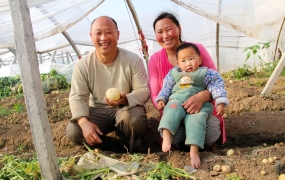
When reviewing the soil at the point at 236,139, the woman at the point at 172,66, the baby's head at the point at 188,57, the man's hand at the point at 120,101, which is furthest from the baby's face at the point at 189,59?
the soil at the point at 236,139

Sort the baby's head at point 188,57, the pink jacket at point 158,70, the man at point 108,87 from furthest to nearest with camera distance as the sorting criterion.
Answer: the pink jacket at point 158,70
the man at point 108,87
the baby's head at point 188,57

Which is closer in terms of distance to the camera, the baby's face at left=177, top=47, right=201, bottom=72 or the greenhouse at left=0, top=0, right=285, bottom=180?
the greenhouse at left=0, top=0, right=285, bottom=180

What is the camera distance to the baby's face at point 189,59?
2410 mm

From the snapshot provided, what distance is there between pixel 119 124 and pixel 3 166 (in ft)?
3.40

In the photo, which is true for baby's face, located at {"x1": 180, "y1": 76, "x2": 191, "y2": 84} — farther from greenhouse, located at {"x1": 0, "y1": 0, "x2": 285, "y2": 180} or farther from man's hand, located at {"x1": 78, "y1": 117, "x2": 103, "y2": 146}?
man's hand, located at {"x1": 78, "y1": 117, "x2": 103, "y2": 146}

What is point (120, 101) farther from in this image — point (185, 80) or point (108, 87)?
point (185, 80)

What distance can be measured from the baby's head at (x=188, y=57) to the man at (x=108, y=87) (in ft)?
1.47

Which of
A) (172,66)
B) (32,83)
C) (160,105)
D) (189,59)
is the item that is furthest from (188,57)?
(32,83)

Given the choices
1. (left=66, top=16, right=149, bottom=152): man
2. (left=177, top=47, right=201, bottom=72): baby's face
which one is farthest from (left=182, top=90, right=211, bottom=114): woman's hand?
(left=66, top=16, right=149, bottom=152): man

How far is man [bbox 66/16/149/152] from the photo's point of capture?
2.55 meters

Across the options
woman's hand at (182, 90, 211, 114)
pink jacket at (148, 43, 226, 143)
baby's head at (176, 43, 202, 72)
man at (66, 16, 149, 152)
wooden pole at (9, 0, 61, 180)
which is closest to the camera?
wooden pole at (9, 0, 61, 180)

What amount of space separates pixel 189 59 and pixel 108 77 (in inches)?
32.5

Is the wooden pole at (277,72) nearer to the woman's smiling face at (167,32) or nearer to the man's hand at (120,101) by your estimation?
the woman's smiling face at (167,32)

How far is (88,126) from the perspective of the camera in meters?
2.40
